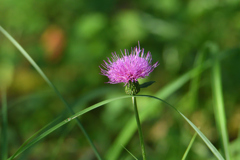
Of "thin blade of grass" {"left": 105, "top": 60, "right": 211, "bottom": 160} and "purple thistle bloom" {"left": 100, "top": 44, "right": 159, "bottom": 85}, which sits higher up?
"thin blade of grass" {"left": 105, "top": 60, "right": 211, "bottom": 160}

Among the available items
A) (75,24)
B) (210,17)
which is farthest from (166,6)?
(75,24)

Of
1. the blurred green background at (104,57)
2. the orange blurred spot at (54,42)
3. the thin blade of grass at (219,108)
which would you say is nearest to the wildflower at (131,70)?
the thin blade of grass at (219,108)

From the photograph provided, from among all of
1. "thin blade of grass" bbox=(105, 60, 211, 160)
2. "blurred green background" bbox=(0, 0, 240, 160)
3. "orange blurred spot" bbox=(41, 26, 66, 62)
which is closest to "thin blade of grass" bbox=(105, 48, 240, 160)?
"thin blade of grass" bbox=(105, 60, 211, 160)

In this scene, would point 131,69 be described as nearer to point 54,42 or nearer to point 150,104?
point 150,104

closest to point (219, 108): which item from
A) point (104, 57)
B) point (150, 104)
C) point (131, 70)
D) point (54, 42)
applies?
point (150, 104)

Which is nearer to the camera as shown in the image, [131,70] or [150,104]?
[131,70]

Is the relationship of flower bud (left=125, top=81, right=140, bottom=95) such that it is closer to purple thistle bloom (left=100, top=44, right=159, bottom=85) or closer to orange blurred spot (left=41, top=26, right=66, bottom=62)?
purple thistle bloom (left=100, top=44, right=159, bottom=85)

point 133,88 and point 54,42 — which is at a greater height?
point 54,42

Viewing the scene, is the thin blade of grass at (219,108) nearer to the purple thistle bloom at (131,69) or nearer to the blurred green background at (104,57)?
the purple thistle bloom at (131,69)
